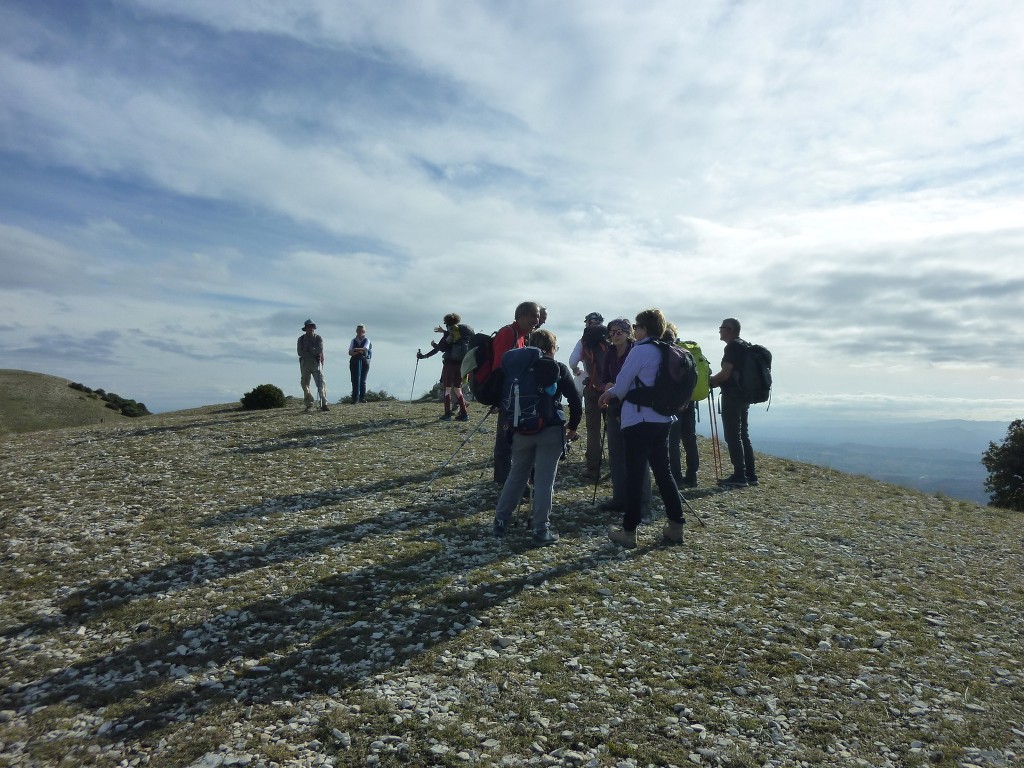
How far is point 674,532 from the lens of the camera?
36.5ft

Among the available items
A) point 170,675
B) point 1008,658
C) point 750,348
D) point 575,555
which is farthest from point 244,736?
point 750,348

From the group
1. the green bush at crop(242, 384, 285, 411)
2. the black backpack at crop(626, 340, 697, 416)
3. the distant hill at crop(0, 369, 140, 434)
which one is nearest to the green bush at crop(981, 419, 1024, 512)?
the black backpack at crop(626, 340, 697, 416)

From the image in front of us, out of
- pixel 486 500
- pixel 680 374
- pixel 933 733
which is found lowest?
pixel 933 733

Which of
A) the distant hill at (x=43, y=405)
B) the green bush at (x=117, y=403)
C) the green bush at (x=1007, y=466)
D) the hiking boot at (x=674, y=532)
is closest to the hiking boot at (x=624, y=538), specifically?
the hiking boot at (x=674, y=532)

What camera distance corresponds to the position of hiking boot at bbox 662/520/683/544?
1104cm

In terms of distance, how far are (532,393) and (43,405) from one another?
162 feet

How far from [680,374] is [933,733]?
5701 millimetres

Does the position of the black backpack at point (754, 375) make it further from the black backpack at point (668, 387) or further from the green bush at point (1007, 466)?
the green bush at point (1007, 466)

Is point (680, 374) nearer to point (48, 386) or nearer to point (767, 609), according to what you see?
point (767, 609)

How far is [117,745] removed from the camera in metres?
5.04

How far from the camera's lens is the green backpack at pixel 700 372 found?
46.6 feet

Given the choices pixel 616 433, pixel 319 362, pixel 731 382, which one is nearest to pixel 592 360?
pixel 616 433

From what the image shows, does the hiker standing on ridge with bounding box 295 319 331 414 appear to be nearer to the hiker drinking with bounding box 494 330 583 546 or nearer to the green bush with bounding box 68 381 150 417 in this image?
the hiker drinking with bounding box 494 330 583 546

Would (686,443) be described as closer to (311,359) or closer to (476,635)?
(476,635)
